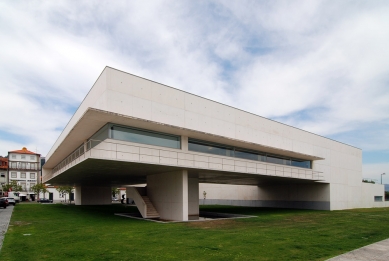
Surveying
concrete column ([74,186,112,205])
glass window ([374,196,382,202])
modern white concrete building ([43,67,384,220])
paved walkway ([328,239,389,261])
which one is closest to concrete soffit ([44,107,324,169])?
modern white concrete building ([43,67,384,220])

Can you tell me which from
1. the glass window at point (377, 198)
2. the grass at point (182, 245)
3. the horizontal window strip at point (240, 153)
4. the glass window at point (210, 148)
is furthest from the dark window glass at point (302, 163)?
the glass window at point (377, 198)

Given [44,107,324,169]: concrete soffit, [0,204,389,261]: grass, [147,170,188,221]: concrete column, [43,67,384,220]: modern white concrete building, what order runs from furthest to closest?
1. [147,170,188,221]: concrete column
2. [43,67,384,220]: modern white concrete building
3. [44,107,324,169]: concrete soffit
4. [0,204,389,261]: grass

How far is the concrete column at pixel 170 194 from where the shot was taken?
66.6 feet

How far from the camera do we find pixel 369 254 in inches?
372

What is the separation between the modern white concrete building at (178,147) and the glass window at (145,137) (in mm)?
57

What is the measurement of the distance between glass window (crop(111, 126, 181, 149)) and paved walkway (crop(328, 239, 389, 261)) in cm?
1215

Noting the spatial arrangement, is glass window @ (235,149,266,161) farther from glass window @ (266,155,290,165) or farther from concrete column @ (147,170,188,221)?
concrete column @ (147,170,188,221)

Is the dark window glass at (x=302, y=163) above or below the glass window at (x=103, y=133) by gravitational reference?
below

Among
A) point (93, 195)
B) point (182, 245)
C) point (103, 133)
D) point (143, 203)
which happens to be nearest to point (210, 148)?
point (143, 203)

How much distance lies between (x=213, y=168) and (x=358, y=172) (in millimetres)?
26285

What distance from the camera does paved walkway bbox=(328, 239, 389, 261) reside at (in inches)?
347

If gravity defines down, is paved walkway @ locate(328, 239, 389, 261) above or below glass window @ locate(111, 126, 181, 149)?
below

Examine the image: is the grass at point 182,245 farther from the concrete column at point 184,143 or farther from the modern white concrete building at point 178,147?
the concrete column at point 184,143

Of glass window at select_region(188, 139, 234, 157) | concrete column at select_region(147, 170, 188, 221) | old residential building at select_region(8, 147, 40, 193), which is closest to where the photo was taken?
concrete column at select_region(147, 170, 188, 221)
